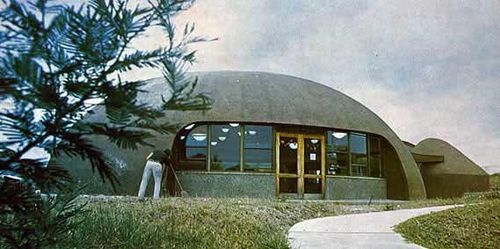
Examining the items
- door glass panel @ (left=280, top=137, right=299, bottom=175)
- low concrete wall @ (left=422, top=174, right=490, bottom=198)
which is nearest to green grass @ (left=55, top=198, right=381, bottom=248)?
door glass panel @ (left=280, top=137, right=299, bottom=175)

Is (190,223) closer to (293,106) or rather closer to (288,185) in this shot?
(288,185)

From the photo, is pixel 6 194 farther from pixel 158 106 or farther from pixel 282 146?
pixel 282 146

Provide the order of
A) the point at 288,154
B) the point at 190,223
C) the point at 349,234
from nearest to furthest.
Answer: the point at 349,234, the point at 190,223, the point at 288,154

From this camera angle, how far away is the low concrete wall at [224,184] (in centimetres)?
1382

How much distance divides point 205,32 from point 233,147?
13038 mm

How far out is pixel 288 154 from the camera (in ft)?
48.5

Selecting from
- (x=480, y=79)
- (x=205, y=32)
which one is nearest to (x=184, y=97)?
(x=205, y=32)

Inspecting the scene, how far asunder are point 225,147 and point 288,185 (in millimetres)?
1910

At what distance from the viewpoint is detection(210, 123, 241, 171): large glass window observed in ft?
46.5

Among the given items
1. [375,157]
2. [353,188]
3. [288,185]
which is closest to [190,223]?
[288,185]

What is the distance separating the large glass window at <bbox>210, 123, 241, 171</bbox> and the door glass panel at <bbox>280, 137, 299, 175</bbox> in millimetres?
1168

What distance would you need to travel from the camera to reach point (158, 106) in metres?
1.13

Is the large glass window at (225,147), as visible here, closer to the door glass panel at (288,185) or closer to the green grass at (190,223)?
the door glass panel at (288,185)

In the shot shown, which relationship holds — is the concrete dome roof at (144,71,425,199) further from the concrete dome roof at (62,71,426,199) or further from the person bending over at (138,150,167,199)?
the person bending over at (138,150,167,199)
